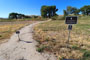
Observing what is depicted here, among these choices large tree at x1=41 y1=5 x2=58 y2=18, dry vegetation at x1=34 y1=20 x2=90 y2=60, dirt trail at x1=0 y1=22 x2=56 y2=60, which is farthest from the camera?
large tree at x1=41 y1=5 x2=58 y2=18

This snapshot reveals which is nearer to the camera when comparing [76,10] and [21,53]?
[21,53]

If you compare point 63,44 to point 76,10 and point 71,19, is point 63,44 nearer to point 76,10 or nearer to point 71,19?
point 71,19

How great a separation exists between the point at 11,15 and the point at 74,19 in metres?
55.6

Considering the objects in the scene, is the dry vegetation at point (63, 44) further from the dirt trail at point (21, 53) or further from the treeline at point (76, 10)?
the treeline at point (76, 10)

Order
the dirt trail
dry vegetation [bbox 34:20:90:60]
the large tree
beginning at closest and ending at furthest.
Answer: the dirt trail, dry vegetation [bbox 34:20:90:60], the large tree

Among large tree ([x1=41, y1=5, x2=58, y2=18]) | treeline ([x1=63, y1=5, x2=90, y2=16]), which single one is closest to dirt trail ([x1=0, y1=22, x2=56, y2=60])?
large tree ([x1=41, y1=5, x2=58, y2=18])

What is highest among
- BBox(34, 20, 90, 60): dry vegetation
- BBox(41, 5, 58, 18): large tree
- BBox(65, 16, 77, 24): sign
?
BBox(41, 5, 58, 18): large tree

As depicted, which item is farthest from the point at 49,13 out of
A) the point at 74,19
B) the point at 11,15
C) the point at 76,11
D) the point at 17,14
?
the point at 74,19

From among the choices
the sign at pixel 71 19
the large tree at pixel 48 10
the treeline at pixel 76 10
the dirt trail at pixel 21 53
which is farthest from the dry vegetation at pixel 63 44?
the treeline at pixel 76 10

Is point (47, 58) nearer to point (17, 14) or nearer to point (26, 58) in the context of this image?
point (26, 58)

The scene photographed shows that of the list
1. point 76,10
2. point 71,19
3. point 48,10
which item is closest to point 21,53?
point 71,19

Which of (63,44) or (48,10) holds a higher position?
(48,10)

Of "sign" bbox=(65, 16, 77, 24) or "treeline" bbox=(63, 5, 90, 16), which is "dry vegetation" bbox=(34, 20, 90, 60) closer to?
"sign" bbox=(65, 16, 77, 24)

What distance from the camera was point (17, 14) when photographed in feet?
163
